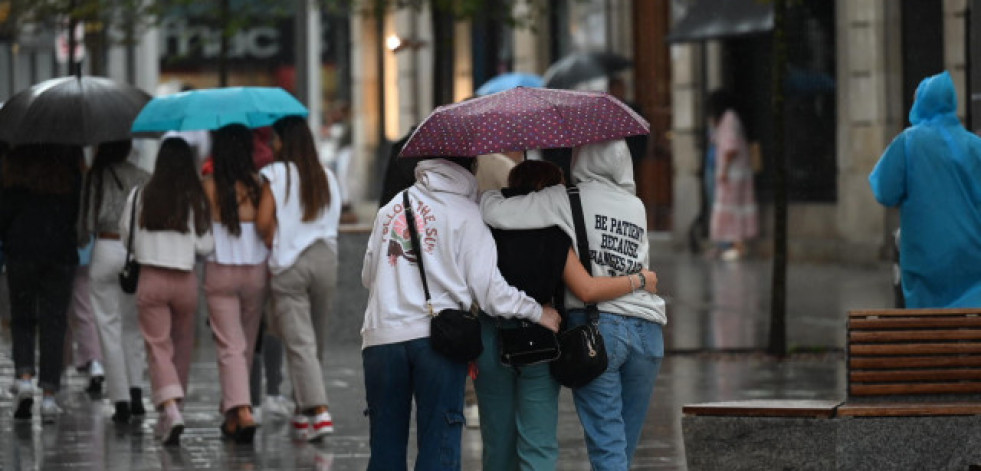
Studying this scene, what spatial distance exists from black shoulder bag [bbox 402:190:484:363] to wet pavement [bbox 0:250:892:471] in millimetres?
2569

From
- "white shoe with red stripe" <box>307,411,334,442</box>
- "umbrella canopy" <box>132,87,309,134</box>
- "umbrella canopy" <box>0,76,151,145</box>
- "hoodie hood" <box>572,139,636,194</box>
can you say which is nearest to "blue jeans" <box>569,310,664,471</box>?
"hoodie hood" <box>572,139,636,194</box>

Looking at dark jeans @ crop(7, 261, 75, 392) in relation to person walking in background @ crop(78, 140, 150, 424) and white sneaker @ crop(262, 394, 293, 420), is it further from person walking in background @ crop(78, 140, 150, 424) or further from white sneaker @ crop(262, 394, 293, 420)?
white sneaker @ crop(262, 394, 293, 420)

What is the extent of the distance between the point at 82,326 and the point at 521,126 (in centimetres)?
653

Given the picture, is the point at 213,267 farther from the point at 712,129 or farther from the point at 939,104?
the point at 712,129

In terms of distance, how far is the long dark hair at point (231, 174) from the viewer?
1161 cm

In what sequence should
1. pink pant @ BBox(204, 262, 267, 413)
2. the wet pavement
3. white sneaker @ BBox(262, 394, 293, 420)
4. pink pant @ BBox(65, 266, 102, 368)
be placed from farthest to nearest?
1. pink pant @ BBox(65, 266, 102, 368)
2. white sneaker @ BBox(262, 394, 293, 420)
3. pink pant @ BBox(204, 262, 267, 413)
4. the wet pavement

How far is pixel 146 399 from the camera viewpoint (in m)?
13.8

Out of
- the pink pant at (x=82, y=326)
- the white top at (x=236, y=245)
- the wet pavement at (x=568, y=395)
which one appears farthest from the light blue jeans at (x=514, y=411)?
the pink pant at (x=82, y=326)

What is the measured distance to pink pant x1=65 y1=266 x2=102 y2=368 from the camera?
1365 cm

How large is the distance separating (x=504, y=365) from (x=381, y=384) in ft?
1.45

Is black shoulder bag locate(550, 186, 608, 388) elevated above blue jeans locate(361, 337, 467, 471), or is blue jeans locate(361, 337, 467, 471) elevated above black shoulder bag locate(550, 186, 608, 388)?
black shoulder bag locate(550, 186, 608, 388)

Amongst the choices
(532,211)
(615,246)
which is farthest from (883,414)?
(532,211)

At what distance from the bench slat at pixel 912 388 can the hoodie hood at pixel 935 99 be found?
5.48ft

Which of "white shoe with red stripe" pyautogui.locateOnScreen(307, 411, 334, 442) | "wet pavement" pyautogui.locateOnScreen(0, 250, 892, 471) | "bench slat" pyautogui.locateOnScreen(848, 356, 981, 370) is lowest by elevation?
"wet pavement" pyautogui.locateOnScreen(0, 250, 892, 471)
